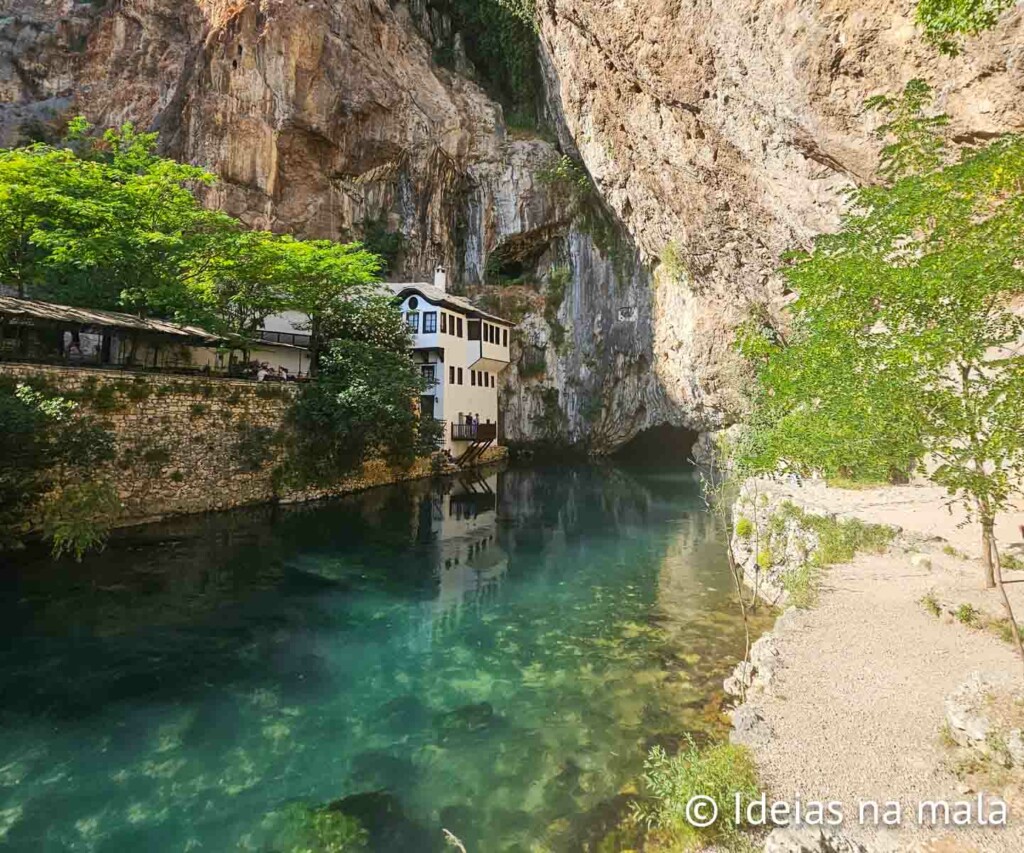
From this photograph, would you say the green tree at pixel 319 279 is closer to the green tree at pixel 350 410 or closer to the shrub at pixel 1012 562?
the green tree at pixel 350 410

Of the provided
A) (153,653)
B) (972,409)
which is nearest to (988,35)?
(972,409)

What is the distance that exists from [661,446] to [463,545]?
38.7 meters

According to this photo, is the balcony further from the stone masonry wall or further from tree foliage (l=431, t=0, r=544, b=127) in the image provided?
tree foliage (l=431, t=0, r=544, b=127)

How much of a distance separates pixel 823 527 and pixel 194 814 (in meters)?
12.1

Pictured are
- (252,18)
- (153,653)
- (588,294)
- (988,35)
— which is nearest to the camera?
(988,35)

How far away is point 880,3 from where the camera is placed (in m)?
9.51

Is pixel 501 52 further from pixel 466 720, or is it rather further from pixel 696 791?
pixel 696 791

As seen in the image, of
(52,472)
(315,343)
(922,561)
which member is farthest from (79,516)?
(922,561)

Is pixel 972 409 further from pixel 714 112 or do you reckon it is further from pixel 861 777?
pixel 714 112

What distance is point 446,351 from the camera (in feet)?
108

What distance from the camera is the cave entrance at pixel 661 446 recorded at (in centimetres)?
4916

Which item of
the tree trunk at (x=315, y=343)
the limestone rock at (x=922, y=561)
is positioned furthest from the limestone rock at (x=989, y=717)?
the tree trunk at (x=315, y=343)

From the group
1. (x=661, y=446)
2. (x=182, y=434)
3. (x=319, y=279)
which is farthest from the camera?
(x=661, y=446)

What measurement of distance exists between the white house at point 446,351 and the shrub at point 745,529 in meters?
20.2
